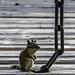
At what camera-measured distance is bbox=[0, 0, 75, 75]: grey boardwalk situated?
13.9ft

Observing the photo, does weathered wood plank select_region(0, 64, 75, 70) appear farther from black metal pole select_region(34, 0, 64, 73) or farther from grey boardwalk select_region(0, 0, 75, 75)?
black metal pole select_region(34, 0, 64, 73)

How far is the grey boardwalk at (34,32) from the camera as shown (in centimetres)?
423

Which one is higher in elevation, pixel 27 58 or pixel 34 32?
pixel 27 58

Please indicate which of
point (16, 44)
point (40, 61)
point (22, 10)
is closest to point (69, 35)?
point (16, 44)

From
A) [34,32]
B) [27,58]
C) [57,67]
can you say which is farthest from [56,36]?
[34,32]

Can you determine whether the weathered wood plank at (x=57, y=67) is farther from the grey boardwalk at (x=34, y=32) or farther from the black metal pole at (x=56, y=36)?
the black metal pole at (x=56, y=36)

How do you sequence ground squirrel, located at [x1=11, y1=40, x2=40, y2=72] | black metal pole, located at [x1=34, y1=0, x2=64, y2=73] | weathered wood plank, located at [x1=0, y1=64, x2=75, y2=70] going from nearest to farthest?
black metal pole, located at [x1=34, y1=0, x2=64, y2=73] → ground squirrel, located at [x1=11, y1=40, x2=40, y2=72] → weathered wood plank, located at [x1=0, y1=64, x2=75, y2=70]

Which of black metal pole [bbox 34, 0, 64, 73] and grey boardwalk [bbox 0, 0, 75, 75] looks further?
grey boardwalk [bbox 0, 0, 75, 75]

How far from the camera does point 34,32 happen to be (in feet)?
18.4

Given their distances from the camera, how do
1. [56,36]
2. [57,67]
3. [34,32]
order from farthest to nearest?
[34,32] → [57,67] → [56,36]

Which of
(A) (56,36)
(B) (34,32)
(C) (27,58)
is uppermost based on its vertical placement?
(A) (56,36)

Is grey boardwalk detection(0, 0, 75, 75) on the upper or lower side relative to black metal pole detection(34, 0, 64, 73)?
lower

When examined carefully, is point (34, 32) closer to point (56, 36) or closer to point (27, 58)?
point (27, 58)

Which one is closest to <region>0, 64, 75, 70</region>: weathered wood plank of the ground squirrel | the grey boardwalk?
the grey boardwalk
